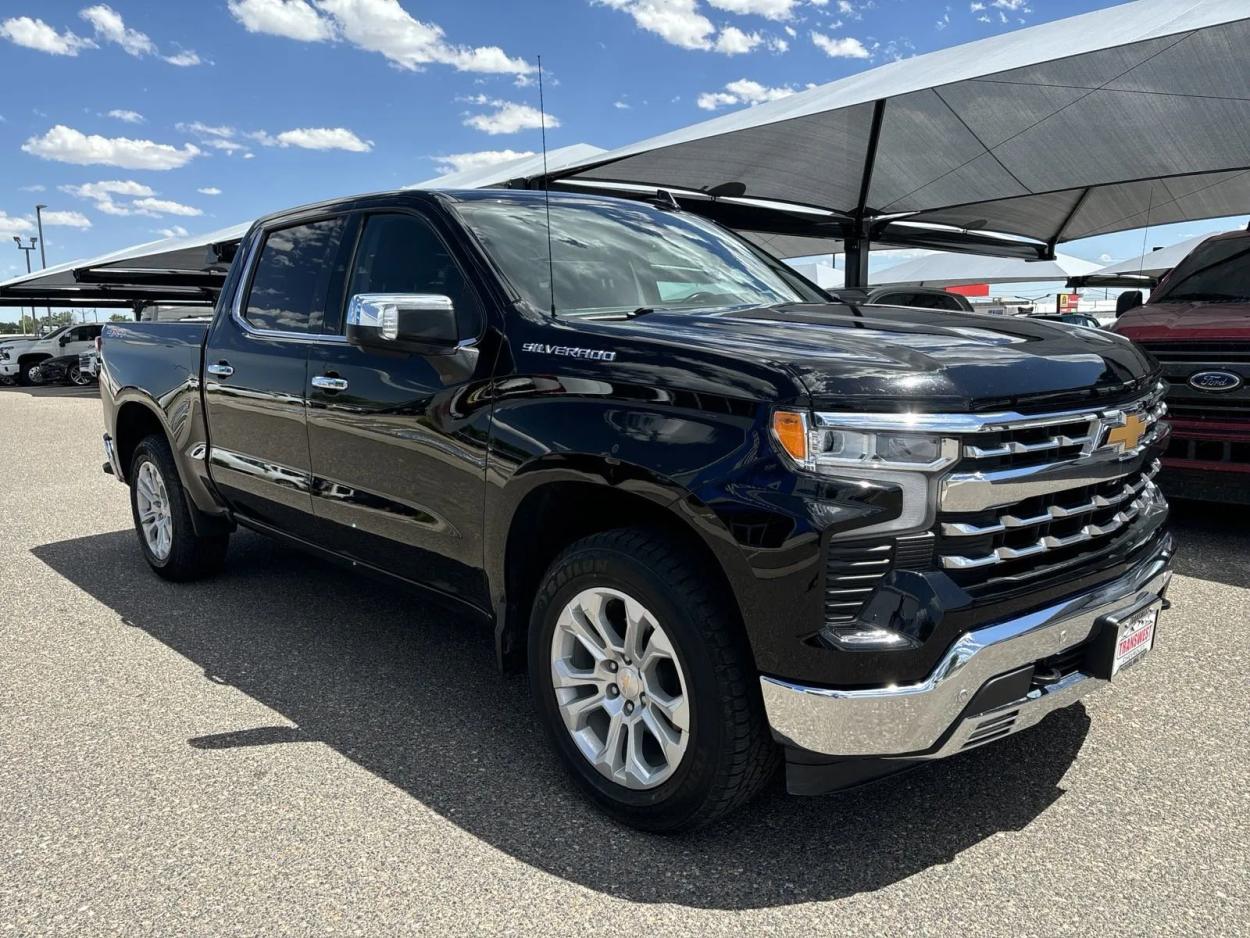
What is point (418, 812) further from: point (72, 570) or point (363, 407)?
point (72, 570)

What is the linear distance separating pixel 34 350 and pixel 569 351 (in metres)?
31.4

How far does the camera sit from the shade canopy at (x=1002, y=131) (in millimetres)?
9906

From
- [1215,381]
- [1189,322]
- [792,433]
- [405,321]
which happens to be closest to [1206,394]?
[1215,381]

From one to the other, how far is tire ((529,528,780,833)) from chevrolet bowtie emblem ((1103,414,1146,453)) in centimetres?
117

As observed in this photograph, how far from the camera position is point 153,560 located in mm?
5336

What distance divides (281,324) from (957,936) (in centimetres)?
336

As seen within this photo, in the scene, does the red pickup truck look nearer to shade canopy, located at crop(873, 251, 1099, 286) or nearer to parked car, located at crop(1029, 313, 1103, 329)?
parked car, located at crop(1029, 313, 1103, 329)

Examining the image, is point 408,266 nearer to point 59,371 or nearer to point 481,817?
point 481,817

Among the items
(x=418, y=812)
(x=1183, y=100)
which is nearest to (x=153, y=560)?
(x=418, y=812)

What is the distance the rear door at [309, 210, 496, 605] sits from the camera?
308 centimetres

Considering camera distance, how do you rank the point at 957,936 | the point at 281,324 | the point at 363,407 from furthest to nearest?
the point at 281,324 < the point at 363,407 < the point at 957,936

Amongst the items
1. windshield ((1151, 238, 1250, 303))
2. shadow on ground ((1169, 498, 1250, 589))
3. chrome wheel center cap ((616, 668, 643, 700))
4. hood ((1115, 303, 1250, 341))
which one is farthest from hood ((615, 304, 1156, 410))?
windshield ((1151, 238, 1250, 303))

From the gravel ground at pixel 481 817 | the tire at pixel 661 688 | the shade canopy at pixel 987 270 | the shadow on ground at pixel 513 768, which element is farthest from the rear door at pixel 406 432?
the shade canopy at pixel 987 270

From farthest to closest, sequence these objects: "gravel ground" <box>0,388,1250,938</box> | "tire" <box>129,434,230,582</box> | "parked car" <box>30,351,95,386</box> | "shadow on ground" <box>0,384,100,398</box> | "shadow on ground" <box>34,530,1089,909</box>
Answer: "parked car" <box>30,351,95,386</box> < "shadow on ground" <box>0,384,100,398</box> < "tire" <box>129,434,230,582</box> < "shadow on ground" <box>34,530,1089,909</box> < "gravel ground" <box>0,388,1250,938</box>
